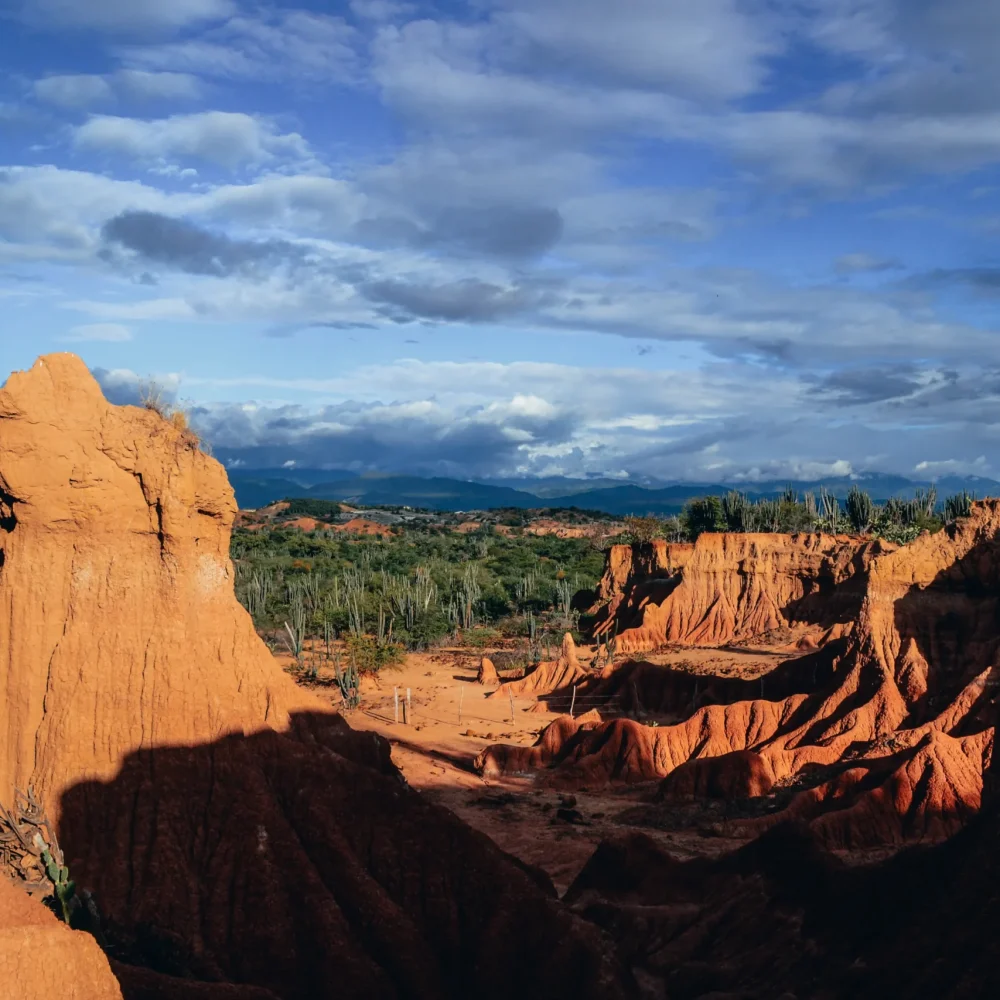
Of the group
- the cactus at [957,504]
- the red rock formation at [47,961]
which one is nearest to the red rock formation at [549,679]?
the cactus at [957,504]

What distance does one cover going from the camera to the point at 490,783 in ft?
102

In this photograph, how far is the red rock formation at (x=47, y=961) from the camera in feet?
28.3

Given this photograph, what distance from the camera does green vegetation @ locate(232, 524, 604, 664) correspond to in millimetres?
56500

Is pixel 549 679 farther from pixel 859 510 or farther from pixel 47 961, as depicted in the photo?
pixel 859 510

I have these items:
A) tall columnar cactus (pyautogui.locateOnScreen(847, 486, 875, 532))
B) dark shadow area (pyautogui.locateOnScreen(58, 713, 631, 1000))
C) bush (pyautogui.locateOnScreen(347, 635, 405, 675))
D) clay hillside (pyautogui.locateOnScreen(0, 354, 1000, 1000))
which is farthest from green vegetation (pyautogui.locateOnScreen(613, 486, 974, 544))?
dark shadow area (pyautogui.locateOnScreen(58, 713, 631, 1000))

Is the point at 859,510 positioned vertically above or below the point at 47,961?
above

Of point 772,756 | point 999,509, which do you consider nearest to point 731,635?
point 999,509

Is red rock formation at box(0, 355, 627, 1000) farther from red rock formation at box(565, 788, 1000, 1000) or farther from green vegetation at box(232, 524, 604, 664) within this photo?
green vegetation at box(232, 524, 604, 664)

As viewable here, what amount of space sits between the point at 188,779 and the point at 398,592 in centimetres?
4982

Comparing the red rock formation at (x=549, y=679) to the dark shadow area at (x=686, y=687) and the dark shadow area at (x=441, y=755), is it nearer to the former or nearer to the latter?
the dark shadow area at (x=686, y=687)

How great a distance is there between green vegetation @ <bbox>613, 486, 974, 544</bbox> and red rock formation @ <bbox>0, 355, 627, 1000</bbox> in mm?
57317

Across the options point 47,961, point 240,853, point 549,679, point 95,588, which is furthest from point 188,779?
point 549,679

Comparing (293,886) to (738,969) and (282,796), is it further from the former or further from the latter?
(738,969)

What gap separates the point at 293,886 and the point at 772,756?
730 inches
